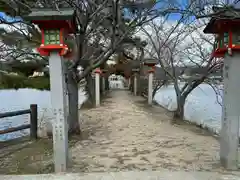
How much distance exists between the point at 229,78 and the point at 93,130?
14.5 ft

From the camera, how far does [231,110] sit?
3.91 metres

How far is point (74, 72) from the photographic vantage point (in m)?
6.25

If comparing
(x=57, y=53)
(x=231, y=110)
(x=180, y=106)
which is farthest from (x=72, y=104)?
(x=180, y=106)

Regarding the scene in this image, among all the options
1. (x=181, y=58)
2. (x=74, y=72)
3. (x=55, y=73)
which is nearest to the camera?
(x=55, y=73)

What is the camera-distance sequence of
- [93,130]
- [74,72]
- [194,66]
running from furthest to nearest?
[194,66] → [93,130] → [74,72]

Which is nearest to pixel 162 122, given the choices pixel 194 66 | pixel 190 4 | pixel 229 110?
pixel 194 66

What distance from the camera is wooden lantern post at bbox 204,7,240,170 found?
377cm

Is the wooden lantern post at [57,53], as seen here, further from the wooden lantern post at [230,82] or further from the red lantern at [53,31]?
the wooden lantern post at [230,82]

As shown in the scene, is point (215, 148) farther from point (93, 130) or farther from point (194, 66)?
point (194, 66)

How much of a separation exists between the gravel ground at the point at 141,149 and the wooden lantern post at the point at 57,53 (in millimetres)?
426

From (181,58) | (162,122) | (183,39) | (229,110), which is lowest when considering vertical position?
(162,122)

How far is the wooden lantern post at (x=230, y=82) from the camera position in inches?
149

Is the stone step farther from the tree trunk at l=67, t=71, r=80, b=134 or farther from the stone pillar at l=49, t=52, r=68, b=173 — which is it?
the tree trunk at l=67, t=71, r=80, b=134

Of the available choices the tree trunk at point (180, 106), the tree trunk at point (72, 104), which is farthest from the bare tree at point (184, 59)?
the tree trunk at point (72, 104)
